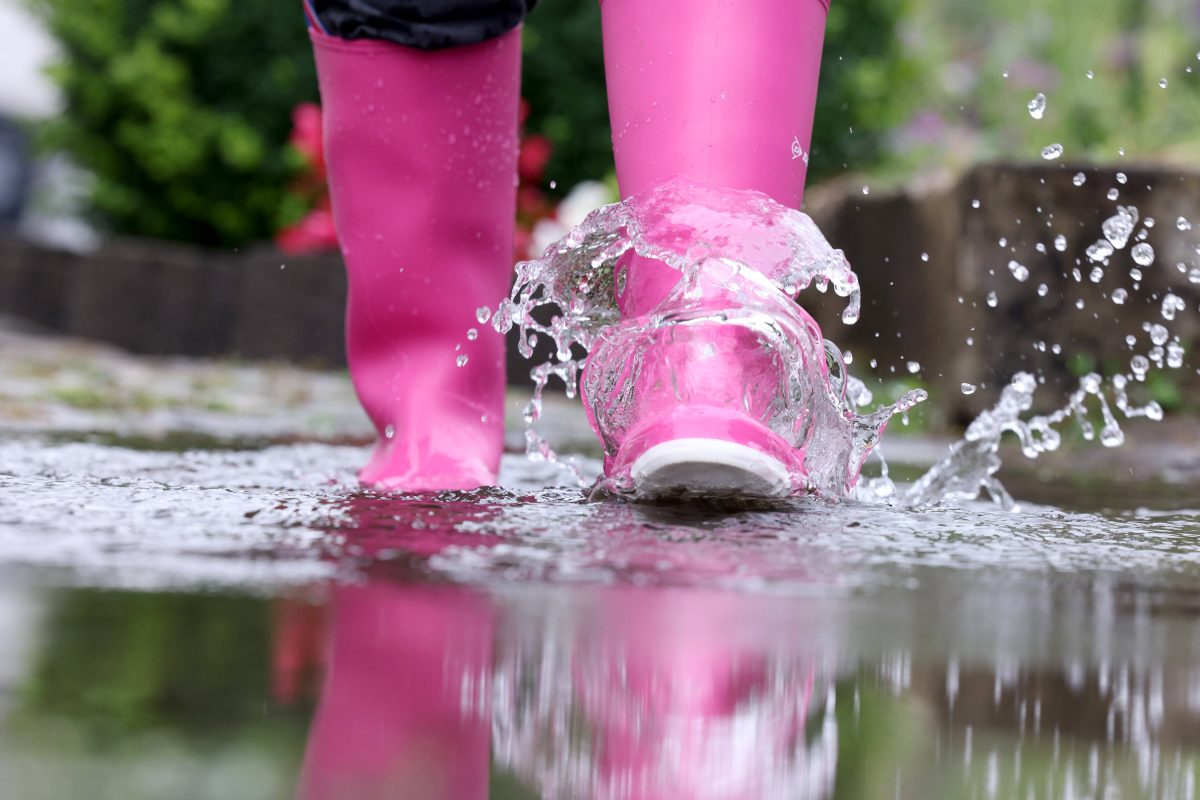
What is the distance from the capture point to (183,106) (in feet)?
22.5

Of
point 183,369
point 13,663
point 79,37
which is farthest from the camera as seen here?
point 79,37

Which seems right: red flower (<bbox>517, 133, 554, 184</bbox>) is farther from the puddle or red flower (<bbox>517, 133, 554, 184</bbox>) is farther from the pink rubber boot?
the puddle

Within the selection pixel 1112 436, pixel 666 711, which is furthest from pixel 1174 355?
pixel 666 711

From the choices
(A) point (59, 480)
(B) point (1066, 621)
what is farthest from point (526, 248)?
(B) point (1066, 621)

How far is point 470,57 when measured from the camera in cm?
179

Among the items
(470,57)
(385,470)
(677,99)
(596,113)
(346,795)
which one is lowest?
(346,795)

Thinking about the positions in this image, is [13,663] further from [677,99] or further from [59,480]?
[677,99]

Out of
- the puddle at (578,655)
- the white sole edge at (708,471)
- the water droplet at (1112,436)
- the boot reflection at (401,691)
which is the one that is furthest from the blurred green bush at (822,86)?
the boot reflection at (401,691)

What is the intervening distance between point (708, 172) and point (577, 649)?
0.78 m

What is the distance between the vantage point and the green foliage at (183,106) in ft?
22.2

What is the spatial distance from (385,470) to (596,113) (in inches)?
190

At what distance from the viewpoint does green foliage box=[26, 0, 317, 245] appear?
6.77 m

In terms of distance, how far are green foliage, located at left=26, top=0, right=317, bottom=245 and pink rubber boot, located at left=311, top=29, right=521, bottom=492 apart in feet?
16.4

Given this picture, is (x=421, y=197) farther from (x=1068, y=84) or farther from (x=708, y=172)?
(x=1068, y=84)
